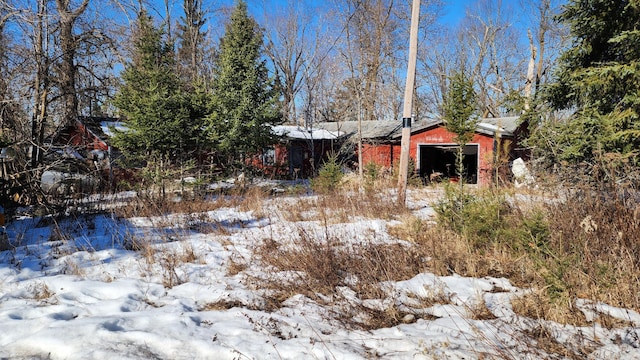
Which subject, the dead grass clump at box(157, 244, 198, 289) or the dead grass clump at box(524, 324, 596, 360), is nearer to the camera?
the dead grass clump at box(524, 324, 596, 360)

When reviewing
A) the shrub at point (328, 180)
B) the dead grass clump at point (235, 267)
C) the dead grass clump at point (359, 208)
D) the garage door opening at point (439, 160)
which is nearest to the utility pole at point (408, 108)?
the dead grass clump at point (359, 208)

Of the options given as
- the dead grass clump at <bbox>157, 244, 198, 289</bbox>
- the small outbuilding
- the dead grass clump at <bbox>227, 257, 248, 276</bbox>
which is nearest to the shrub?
the dead grass clump at <bbox>157, 244, 198, 289</bbox>

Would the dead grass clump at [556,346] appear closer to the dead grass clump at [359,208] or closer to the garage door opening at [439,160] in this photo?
the dead grass clump at [359,208]

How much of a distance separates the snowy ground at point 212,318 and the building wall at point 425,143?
998 cm

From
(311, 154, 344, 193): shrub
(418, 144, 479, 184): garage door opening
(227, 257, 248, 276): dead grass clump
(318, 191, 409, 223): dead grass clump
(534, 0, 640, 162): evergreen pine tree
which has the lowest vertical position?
(227, 257, 248, 276): dead grass clump

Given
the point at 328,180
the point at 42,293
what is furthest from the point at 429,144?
the point at 42,293

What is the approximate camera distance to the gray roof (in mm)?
15905

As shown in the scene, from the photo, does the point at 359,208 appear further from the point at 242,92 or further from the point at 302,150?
the point at 302,150

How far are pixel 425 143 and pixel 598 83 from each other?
9.91 metres

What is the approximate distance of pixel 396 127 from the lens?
65.8 feet

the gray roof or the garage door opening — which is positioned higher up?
the gray roof

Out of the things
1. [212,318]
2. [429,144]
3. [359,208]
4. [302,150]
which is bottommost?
[212,318]

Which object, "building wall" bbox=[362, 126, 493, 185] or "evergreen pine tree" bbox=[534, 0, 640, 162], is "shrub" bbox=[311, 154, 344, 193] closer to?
"building wall" bbox=[362, 126, 493, 185]

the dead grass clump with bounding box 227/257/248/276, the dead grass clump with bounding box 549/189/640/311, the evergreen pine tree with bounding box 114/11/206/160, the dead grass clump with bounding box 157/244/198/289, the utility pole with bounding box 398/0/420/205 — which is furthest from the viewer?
the evergreen pine tree with bounding box 114/11/206/160
